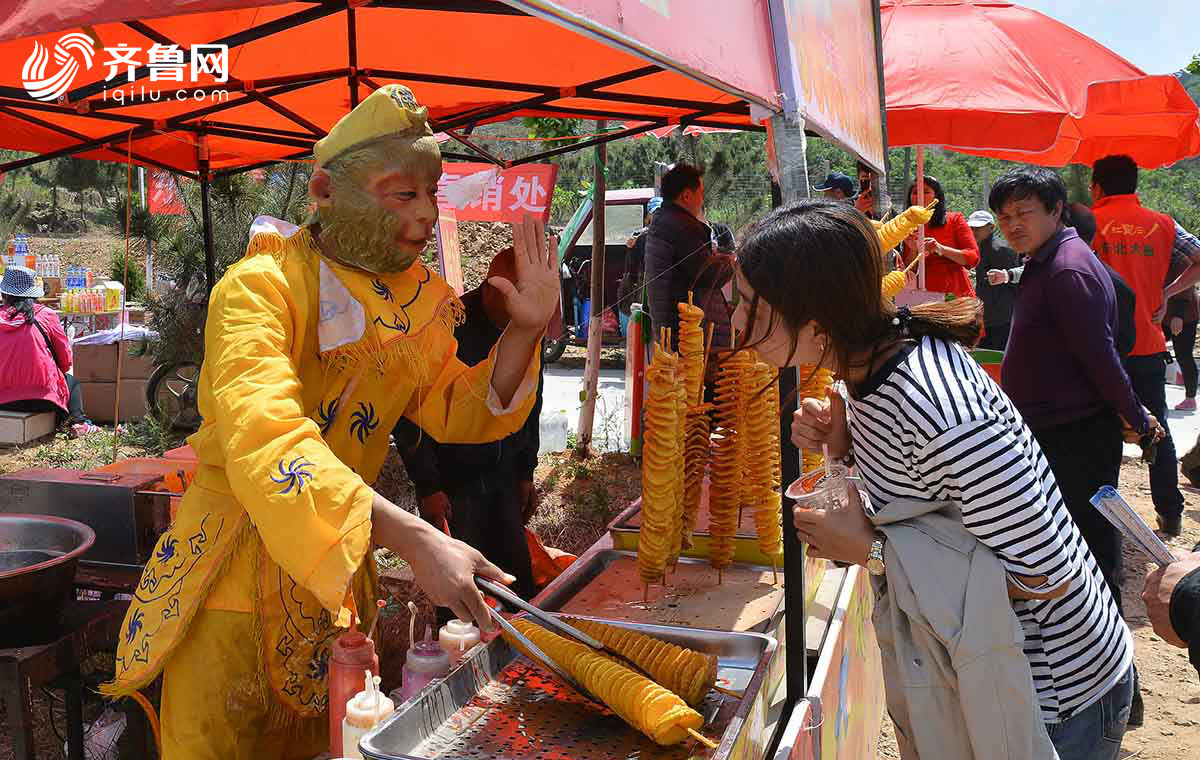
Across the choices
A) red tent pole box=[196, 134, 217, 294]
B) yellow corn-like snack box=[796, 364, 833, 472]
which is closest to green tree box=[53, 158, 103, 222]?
red tent pole box=[196, 134, 217, 294]

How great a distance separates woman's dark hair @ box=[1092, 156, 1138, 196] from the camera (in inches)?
232

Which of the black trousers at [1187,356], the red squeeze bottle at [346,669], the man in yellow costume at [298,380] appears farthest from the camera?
the black trousers at [1187,356]

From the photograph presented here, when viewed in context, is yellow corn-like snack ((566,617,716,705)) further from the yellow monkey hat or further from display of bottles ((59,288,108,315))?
display of bottles ((59,288,108,315))

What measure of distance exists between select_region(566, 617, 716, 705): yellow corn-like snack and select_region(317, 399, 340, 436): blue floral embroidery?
2.26 ft

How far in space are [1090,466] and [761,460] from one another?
1.90 m

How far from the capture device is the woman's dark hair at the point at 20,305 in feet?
28.3

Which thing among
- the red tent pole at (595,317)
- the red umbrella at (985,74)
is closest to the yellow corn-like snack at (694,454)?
the red umbrella at (985,74)

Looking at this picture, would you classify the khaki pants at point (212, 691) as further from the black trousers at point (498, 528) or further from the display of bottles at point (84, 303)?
the display of bottles at point (84, 303)

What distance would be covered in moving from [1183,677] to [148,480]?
16.1ft

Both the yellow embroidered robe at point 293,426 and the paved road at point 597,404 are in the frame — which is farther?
the paved road at point 597,404

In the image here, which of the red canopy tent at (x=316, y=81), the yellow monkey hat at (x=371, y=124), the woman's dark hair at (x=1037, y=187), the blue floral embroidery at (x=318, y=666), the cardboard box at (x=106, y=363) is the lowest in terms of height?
the blue floral embroidery at (x=318, y=666)

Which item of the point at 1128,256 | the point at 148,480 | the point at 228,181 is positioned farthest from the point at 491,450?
the point at 228,181

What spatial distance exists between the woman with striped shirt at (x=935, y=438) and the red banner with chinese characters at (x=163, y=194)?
7418 mm

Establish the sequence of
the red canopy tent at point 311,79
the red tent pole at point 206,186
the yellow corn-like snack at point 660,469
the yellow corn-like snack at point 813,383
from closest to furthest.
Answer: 1. the yellow corn-like snack at point 660,469
2. the yellow corn-like snack at point 813,383
3. the red canopy tent at point 311,79
4. the red tent pole at point 206,186
